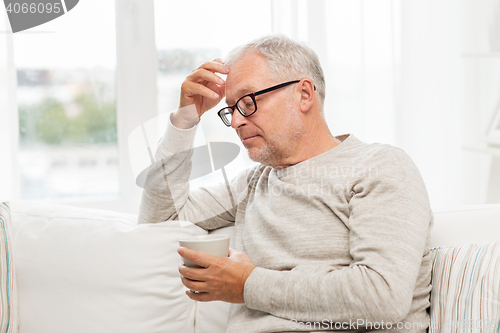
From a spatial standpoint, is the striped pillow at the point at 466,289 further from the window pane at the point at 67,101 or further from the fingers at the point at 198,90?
the window pane at the point at 67,101

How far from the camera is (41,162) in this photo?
186 cm

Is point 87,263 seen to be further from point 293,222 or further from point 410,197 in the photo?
point 410,197

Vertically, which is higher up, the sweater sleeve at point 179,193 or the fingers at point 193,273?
the sweater sleeve at point 179,193

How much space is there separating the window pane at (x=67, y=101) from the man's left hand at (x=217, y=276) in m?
1.14

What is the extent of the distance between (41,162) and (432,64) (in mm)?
1872

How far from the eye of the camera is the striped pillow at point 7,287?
1.17 m

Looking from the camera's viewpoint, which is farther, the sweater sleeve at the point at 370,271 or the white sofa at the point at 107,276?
the white sofa at the point at 107,276

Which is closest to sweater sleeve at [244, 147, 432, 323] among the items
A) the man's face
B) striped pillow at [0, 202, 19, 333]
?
the man's face

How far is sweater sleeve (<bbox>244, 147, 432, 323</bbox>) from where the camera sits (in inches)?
33.9

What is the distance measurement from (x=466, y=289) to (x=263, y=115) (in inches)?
26.3

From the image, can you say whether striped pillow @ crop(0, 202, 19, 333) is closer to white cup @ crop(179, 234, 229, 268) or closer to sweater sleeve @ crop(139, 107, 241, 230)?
sweater sleeve @ crop(139, 107, 241, 230)

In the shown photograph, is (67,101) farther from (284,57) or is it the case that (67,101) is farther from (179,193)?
(284,57)

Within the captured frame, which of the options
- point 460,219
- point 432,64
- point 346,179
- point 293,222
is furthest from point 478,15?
point 293,222

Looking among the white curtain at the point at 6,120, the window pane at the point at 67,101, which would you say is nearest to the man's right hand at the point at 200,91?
the window pane at the point at 67,101
